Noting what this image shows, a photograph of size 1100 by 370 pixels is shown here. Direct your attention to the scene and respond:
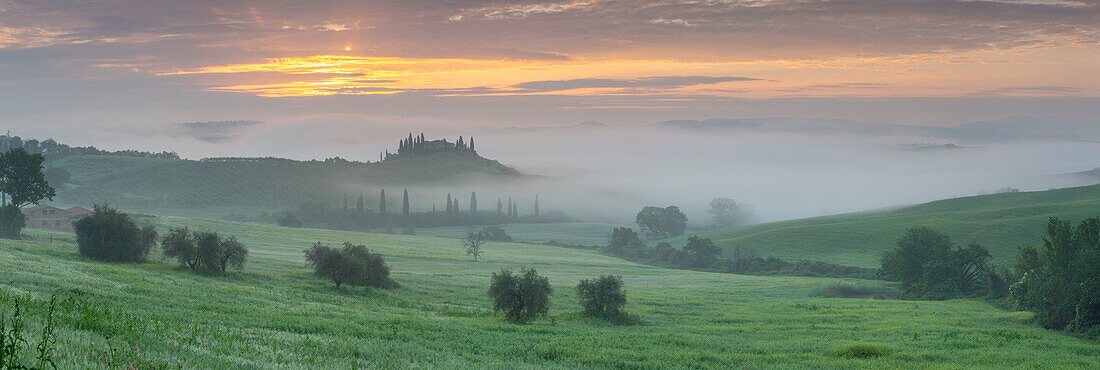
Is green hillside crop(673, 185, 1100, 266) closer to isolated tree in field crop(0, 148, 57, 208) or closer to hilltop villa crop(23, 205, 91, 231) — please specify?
isolated tree in field crop(0, 148, 57, 208)

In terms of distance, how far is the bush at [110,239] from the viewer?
2869 inches

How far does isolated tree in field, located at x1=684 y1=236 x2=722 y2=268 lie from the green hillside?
310 inches

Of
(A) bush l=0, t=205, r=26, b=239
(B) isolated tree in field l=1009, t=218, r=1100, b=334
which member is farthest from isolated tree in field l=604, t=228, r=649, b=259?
(A) bush l=0, t=205, r=26, b=239

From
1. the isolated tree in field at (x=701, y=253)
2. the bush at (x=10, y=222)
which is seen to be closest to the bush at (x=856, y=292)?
the isolated tree in field at (x=701, y=253)

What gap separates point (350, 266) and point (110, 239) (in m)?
20.4

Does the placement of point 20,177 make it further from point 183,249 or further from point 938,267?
point 938,267

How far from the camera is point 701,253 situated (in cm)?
14275

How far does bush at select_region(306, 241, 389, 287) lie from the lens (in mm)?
70312

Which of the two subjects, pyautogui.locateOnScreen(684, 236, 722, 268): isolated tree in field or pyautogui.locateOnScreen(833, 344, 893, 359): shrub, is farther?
pyautogui.locateOnScreen(684, 236, 722, 268): isolated tree in field

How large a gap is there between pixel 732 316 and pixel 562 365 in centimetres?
2998

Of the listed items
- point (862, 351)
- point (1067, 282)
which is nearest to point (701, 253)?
point (1067, 282)

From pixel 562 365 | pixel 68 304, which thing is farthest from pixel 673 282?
pixel 68 304

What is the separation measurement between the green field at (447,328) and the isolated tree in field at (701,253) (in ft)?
187

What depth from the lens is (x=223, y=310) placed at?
43.3 m
